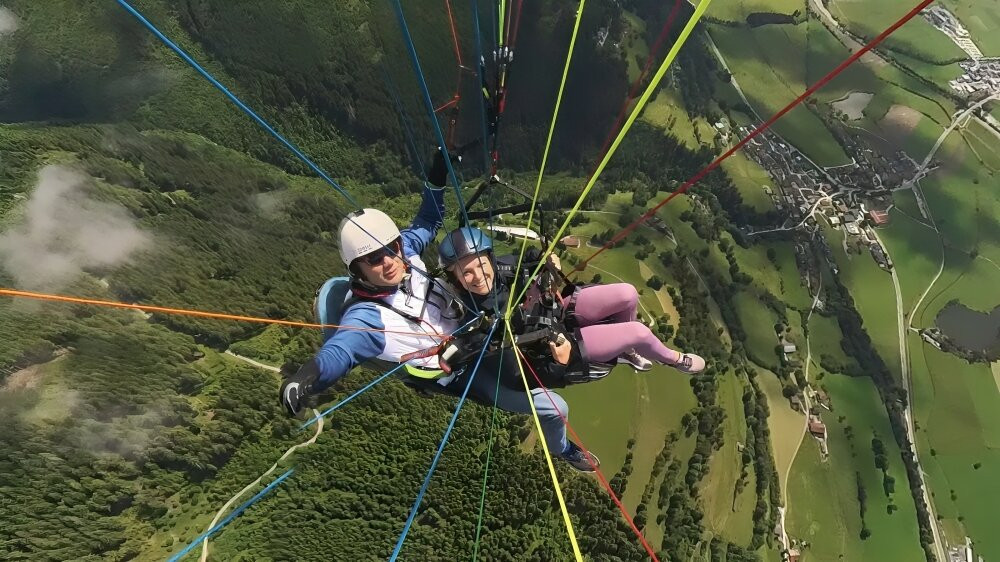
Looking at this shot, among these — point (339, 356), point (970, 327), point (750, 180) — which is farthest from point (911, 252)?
point (339, 356)

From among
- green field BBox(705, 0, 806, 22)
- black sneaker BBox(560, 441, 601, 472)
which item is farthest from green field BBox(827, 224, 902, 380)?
black sneaker BBox(560, 441, 601, 472)

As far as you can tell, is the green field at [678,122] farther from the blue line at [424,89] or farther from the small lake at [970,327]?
the blue line at [424,89]

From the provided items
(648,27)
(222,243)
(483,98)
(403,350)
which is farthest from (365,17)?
(403,350)

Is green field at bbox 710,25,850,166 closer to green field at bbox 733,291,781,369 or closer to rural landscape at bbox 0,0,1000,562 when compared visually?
rural landscape at bbox 0,0,1000,562

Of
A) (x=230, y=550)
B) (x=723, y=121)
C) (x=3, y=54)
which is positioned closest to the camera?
(x=230, y=550)

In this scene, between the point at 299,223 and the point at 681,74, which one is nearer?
the point at 299,223

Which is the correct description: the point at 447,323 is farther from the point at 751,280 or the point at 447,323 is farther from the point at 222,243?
the point at 222,243
